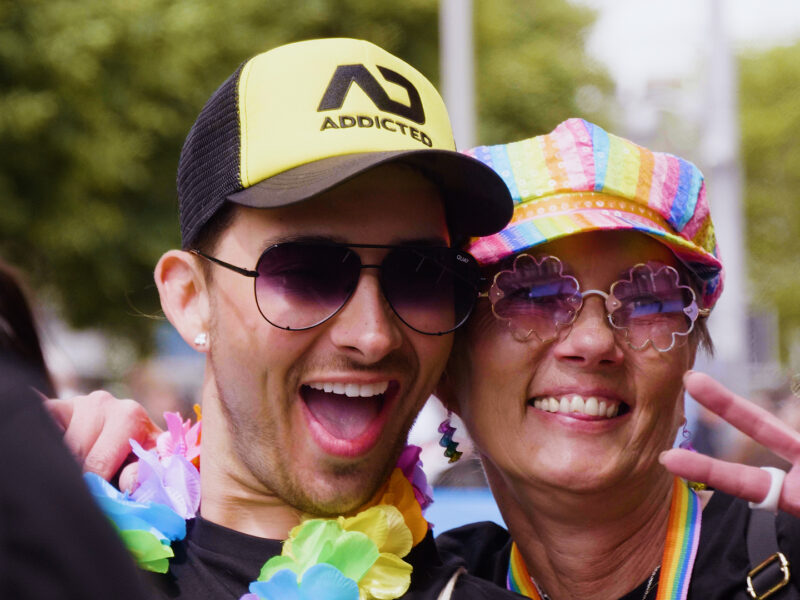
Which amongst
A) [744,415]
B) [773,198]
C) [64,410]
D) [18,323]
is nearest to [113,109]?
[18,323]

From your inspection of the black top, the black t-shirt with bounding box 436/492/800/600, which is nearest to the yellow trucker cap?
the black t-shirt with bounding box 436/492/800/600

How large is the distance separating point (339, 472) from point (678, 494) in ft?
3.06

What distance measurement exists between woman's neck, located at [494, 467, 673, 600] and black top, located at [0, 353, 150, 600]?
177 centimetres

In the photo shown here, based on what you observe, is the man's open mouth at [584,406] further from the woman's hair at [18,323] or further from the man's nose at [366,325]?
the woman's hair at [18,323]

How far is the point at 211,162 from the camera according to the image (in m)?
2.33

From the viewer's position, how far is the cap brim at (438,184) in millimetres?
2125

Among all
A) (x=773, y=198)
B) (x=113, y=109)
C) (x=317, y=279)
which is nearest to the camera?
(x=317, y=279)

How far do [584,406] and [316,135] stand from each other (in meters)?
0.90

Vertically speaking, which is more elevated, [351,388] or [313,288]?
[313,288]

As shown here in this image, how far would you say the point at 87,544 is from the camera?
0.95 metres

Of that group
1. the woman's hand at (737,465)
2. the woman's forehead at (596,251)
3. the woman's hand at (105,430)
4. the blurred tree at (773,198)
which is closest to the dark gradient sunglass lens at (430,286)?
the woman's forehead at (596,251)

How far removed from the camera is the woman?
2566 mm

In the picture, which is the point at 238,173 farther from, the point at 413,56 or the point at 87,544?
the point at 413,56

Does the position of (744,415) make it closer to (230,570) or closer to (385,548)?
(385,548)
